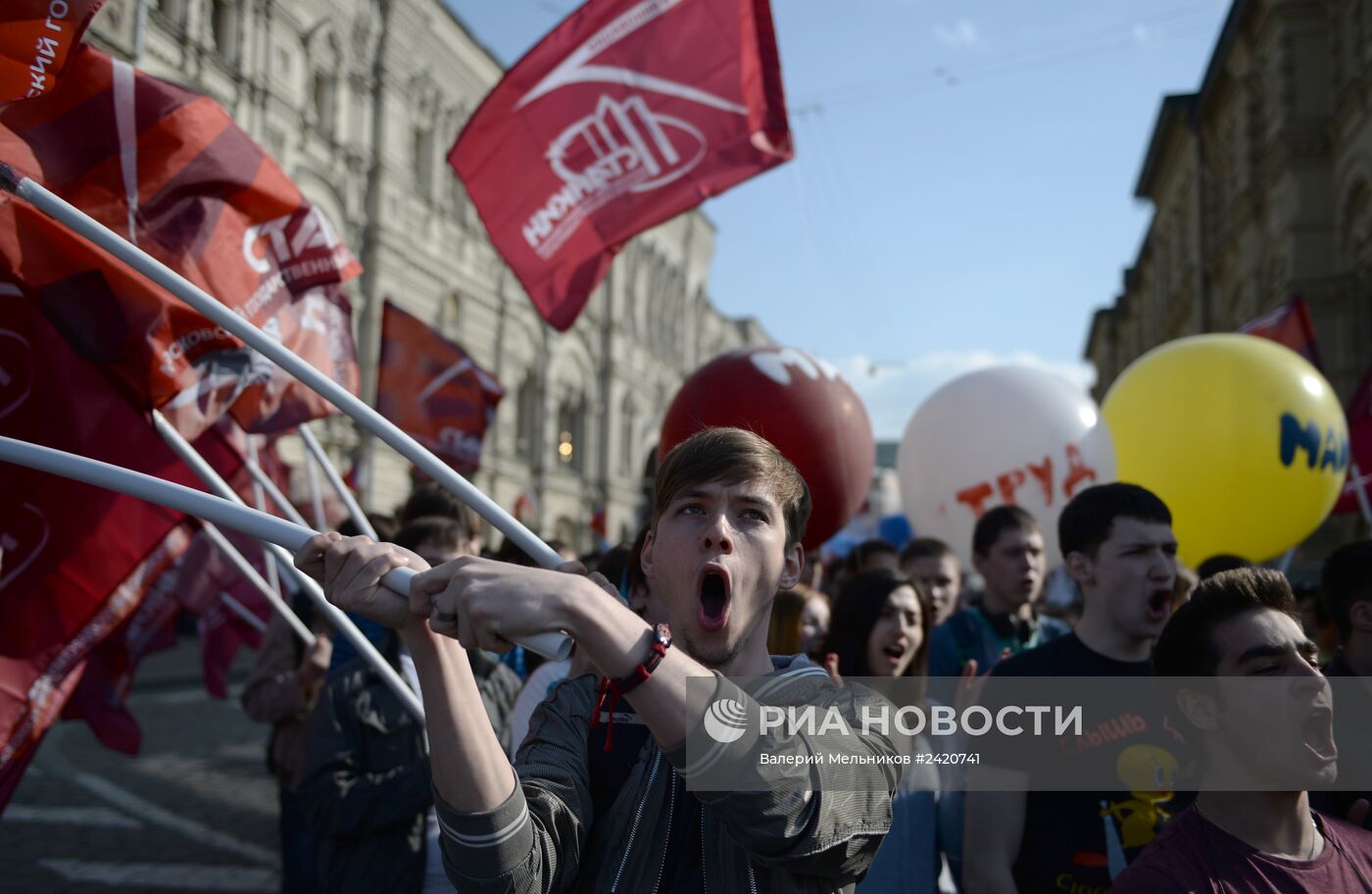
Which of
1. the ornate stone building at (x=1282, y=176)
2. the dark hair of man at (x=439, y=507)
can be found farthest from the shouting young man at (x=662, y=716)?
the ornate stone building at (x=1282, y=176)

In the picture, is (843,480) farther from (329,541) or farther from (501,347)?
(501,347)

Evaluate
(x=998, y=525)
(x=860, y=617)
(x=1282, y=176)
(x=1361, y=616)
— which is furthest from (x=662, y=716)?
(x=1282, y=176)

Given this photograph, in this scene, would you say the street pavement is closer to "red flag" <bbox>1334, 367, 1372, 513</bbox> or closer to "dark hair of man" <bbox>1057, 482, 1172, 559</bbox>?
"dark hair of man" <bbox>1057, 482, 1172, 559</bbox>

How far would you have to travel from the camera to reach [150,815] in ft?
25.1

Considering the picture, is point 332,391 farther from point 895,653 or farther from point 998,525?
point 998,525

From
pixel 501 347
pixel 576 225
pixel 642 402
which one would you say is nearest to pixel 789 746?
pixel 576 225

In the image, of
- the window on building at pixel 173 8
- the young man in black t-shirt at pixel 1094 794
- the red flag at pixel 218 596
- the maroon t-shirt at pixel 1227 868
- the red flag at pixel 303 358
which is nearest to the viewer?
the maroon t-shirt at pixel 1227 868

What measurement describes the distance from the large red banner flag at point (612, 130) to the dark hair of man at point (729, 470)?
11.7 ft

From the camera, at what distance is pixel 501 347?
30.0 metres

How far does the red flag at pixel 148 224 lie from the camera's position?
305 cm

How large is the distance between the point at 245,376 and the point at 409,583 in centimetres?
235

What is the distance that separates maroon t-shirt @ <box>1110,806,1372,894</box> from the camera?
2043mm

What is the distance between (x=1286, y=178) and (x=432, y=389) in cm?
1824

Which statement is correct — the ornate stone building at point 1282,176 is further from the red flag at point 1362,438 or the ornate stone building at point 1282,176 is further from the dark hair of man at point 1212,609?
the dark hair of man at point 1212,609
